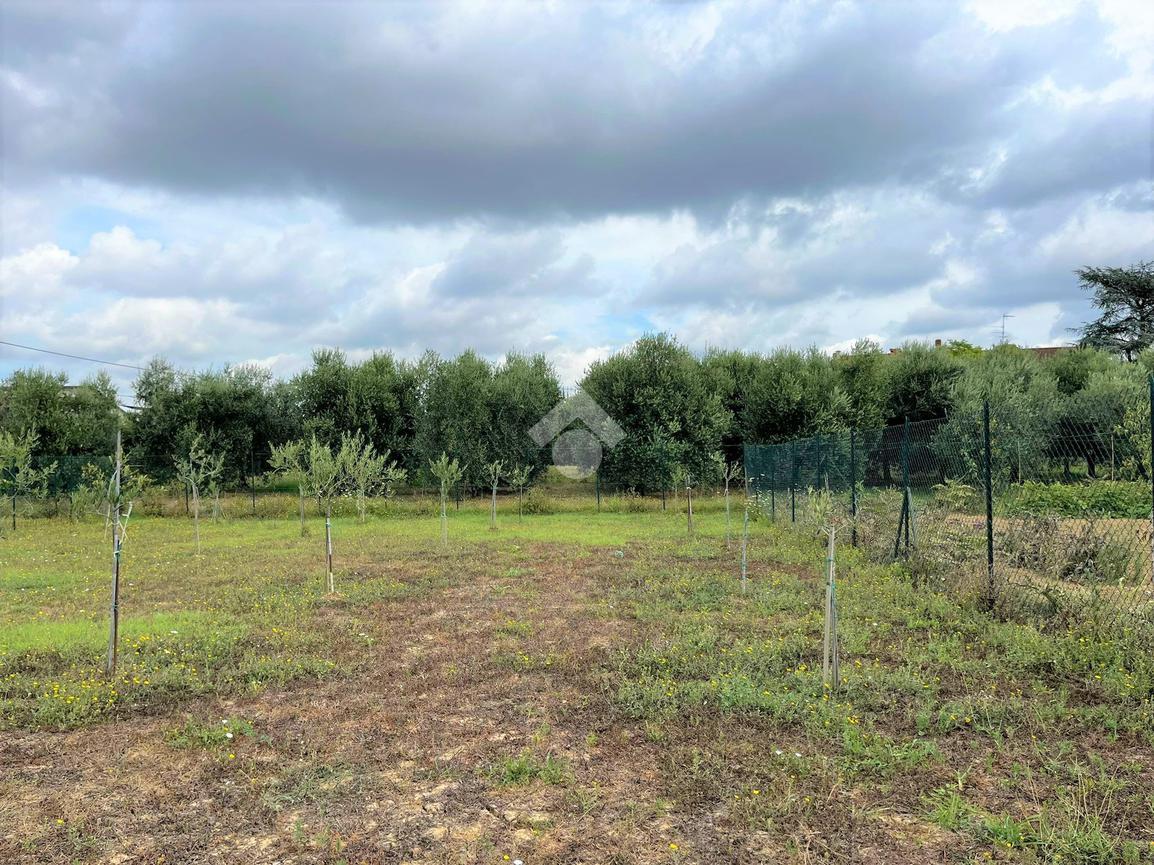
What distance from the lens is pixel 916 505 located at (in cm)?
1011

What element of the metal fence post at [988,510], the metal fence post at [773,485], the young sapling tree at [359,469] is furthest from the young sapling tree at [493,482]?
the metal fence post at [988,510]

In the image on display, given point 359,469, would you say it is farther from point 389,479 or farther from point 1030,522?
point 1030,522

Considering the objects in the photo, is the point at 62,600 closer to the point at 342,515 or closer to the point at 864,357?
the point at 342,515

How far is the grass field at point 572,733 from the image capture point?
3.47 metres

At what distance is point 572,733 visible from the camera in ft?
15.7

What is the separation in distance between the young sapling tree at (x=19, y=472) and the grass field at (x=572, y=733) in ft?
43.0

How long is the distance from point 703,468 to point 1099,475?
19.6m

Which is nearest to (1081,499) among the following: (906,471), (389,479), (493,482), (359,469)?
(906,471)

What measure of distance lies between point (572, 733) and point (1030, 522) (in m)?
6.29

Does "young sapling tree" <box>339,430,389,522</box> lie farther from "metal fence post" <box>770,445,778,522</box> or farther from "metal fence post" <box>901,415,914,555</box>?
"metal fence post" <box>901,415,914,555</box>

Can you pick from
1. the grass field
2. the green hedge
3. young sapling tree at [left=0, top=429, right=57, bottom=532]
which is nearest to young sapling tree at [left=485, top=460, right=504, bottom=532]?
the grass field

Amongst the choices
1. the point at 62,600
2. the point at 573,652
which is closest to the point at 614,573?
the point at 573,652

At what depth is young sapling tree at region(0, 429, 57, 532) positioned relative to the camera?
19172 millimetres

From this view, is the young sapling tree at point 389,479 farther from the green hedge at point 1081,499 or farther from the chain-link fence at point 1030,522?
the green hedge at point 1081,499
